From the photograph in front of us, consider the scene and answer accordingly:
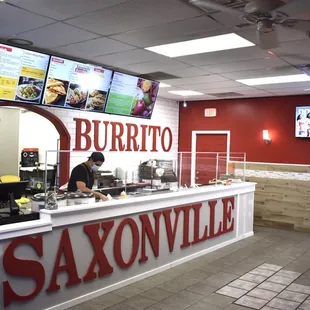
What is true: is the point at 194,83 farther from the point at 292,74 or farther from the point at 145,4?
the point at 145,4

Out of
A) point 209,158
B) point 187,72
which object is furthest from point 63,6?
point 209,158

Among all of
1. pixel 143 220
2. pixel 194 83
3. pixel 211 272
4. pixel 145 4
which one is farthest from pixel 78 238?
pixel 194 83

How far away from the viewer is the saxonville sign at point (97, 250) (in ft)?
10.9

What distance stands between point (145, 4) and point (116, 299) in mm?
2814

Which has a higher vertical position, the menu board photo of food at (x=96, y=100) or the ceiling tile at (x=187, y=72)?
the ceiling tile at (x=187, y=72)

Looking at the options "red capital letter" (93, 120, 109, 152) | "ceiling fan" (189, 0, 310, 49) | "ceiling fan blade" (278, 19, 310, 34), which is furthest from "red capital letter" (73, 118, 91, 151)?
"ceiling fan blade" (278, 19, 310, 34)

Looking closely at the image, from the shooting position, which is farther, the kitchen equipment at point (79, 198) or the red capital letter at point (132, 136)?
the red capital letter at point (132, 136)

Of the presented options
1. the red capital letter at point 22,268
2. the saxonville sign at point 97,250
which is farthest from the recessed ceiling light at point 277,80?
the red capital letter at point 22,268

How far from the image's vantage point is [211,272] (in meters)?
4.86

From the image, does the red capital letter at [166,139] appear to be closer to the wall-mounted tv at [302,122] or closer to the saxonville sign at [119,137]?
the saxonville sign at [119,137]

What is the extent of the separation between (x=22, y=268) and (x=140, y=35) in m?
2.55

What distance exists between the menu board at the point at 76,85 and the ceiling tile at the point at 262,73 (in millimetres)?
1861

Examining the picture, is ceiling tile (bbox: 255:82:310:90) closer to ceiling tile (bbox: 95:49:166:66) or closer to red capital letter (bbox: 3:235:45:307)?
ceiling tile (bbox: 95:49:166:66)

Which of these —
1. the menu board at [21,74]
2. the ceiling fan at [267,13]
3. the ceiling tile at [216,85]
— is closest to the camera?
the ceiling fan at [267,13]
